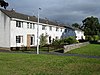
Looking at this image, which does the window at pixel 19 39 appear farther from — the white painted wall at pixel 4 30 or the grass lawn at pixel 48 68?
the grass lawn at pixel 48 68

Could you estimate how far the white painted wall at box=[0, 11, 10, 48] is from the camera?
39713 millimetres

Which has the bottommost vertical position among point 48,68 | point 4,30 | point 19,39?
point 48,68

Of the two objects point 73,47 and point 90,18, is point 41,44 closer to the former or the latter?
point 73,47

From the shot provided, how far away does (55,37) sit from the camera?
59344 millimetres

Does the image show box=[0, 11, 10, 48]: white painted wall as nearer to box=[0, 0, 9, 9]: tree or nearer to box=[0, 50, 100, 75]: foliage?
box=[0, 0, 9, 9]: tree

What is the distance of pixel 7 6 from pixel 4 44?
16580 mm

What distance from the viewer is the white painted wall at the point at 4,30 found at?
39.7 metres

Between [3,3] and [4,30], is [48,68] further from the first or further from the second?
[3,3]

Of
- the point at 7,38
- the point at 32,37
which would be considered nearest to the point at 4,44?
the point at 7,38

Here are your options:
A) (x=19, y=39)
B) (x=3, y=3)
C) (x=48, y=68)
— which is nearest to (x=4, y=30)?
(x=19, y=39)

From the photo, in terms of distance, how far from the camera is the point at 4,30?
40406 millimetres

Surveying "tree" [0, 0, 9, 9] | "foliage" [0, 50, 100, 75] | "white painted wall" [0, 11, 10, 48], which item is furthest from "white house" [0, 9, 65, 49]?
"foliage" [0, 50, 100, 75]

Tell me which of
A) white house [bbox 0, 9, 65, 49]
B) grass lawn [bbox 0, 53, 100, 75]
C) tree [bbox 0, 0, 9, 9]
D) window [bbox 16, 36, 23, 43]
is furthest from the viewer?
tree [bbox 0, 0, 9, 9]

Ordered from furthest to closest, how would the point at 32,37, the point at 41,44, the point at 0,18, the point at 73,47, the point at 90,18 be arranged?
the point at 90,18, the point at 32,37, the point at 41,44, the point at 0,18, the point at 73,47
